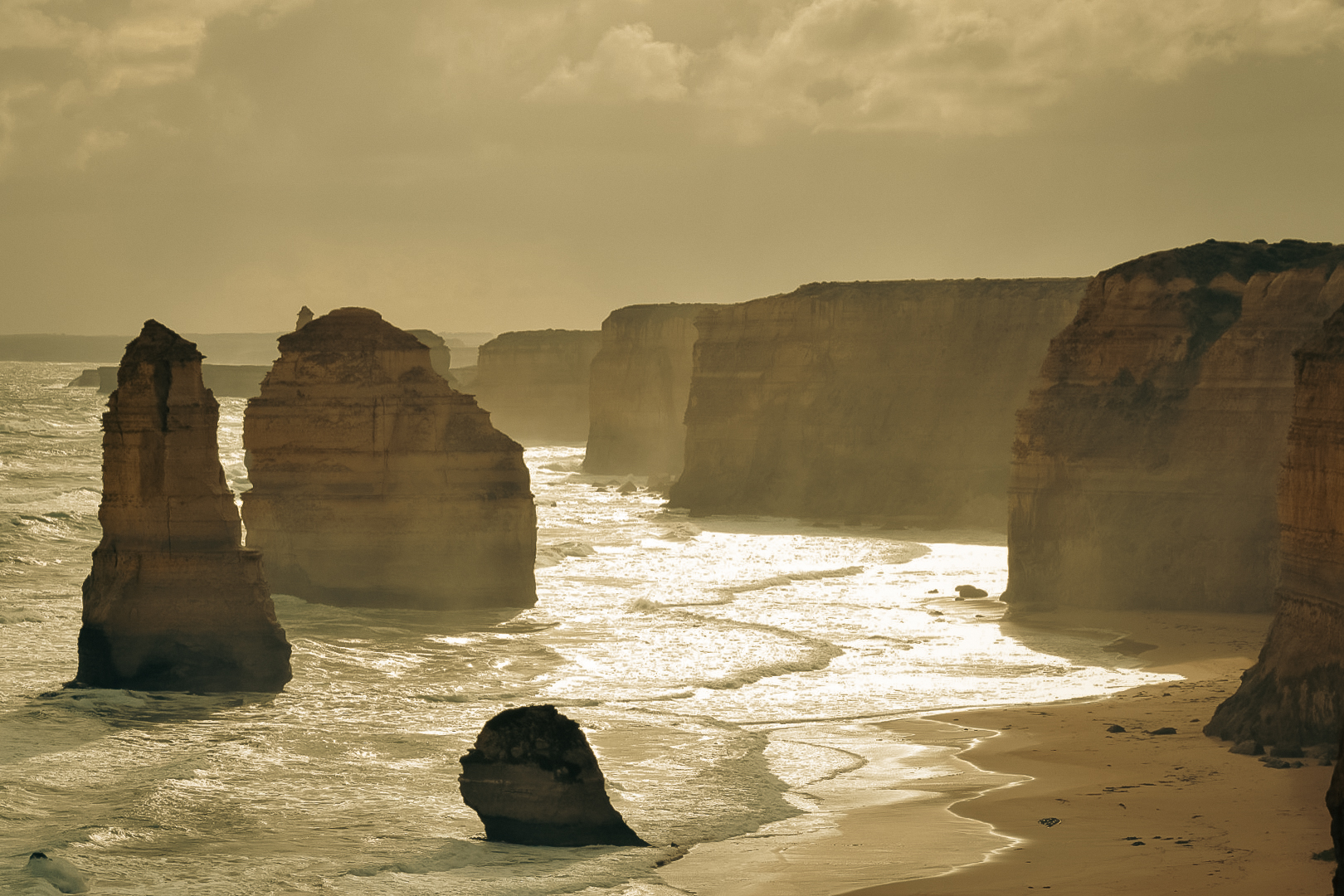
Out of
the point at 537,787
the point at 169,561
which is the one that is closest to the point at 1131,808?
the point at 537,787

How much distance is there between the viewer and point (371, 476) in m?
28.7

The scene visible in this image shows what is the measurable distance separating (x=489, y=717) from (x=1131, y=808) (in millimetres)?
8546

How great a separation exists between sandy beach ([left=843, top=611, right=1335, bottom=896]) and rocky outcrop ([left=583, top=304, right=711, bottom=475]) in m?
69.5

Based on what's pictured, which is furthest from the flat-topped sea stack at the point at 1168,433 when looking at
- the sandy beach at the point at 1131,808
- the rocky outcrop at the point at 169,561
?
the rocky outcrop at the point at 169,561

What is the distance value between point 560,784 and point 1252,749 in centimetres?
749

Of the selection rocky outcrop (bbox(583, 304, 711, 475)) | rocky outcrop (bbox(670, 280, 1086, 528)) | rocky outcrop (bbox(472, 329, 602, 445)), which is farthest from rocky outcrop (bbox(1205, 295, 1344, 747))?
rocky outcrop (bbox(472, 329, 602, 445))

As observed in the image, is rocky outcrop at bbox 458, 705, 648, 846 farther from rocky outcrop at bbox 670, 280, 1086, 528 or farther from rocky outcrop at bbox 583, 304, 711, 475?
rocky outcrop at bbox 583, 304, 711, 475

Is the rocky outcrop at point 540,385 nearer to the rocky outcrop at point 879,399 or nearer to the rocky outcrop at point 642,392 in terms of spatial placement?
the rocky outcrop at point 642,392

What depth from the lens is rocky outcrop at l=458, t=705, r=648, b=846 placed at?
13438 millimetres

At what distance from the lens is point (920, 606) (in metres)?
32.5

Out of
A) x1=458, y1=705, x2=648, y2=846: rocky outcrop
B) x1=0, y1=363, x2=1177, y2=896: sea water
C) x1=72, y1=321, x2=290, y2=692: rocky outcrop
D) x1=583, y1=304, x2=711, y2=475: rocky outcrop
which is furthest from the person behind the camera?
x1=583, y1=304, x2=711, y2=475: rocky outcrop

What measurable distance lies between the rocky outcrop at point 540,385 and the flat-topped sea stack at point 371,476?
9055 cm

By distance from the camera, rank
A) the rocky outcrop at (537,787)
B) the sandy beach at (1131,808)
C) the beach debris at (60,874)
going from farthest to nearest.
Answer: the rocky outcrop at (537,787), the beach debris at (60,874), the sandy beach at (1131,808)

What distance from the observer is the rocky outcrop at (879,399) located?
5934 centimetres
